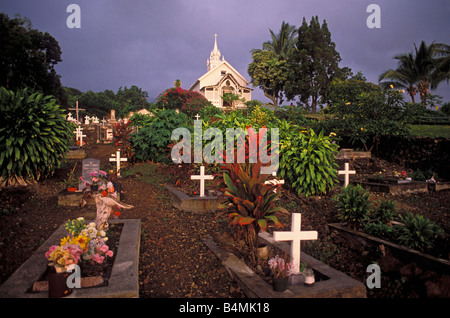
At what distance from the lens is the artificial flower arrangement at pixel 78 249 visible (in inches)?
129

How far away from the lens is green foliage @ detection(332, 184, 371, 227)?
5156 millimetres

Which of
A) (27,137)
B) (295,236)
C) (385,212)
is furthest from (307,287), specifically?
(27,137)

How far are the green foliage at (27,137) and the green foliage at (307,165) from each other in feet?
19.7

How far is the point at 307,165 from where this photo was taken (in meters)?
7.18

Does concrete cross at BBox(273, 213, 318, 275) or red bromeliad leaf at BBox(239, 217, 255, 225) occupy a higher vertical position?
red bromeliad leaf at BBox(239, 217, 255, 225)

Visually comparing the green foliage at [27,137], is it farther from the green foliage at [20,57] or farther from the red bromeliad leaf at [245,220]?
the green foliage at [20,57]

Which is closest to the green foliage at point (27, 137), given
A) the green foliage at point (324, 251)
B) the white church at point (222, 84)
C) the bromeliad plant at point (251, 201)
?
the bromeliad plant at point (251, 201)

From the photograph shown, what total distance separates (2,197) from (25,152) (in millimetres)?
1408

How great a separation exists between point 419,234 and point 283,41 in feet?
134

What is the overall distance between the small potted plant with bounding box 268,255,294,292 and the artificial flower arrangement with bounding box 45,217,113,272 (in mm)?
1974

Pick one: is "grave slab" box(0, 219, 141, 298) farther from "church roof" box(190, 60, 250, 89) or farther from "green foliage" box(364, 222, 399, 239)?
"church roof" box(190, 60, 250, 89)

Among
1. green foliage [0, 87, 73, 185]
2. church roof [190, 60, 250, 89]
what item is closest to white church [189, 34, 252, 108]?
church roof [190, 60, 250, 89]

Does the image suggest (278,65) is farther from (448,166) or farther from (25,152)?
(25,152)

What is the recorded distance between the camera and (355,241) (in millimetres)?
4855
